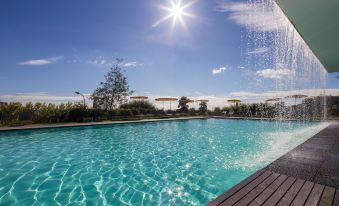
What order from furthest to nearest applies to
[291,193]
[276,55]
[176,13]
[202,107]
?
[202,107], [176,13], [276,55], [291,193]

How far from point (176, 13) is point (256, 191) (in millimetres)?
9857

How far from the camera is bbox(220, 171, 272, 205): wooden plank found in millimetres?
2216

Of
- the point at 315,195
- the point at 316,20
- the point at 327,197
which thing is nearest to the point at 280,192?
the point at 315,195

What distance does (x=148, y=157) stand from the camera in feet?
20.7

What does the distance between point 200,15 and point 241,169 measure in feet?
26.8

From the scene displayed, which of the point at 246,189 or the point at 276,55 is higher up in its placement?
the point at 276,55

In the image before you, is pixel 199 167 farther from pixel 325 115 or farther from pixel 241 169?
pixel 325 115

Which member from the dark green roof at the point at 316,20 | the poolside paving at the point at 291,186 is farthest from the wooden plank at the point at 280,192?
the dark green roof at the point at 316,20

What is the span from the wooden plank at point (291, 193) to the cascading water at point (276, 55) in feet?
11.9

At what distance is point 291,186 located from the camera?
2.69m

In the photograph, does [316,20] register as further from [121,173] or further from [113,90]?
[113,90]

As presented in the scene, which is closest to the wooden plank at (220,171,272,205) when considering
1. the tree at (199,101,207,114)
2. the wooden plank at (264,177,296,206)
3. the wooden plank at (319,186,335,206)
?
the wooden plank at (264,177,296,206)

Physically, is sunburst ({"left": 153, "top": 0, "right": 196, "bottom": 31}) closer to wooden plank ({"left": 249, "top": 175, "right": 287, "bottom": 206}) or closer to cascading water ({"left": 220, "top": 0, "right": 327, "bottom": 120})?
cascading water ({"left": 220, "top": 0, "right": 327, "bottom": 120})

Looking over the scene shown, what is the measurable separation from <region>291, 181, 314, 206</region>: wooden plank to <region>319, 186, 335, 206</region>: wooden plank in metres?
0.16
